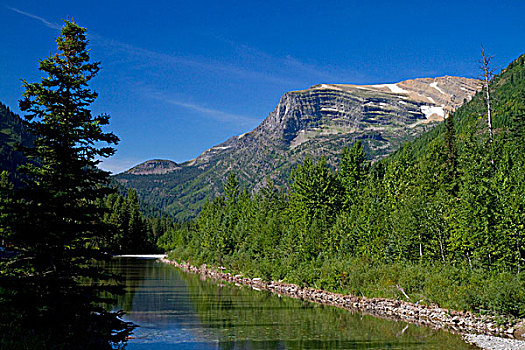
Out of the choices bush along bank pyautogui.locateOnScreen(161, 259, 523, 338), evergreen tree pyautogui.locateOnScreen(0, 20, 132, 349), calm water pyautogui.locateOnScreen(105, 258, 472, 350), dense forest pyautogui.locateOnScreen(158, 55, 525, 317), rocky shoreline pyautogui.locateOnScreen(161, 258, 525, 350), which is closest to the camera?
evergreen tree pyautogui.locateOnScreen(0, 20, 132, 349)

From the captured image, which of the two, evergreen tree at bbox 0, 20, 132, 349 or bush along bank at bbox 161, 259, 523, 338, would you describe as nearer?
evergreen tree at bbox 0, 20, 132, 349

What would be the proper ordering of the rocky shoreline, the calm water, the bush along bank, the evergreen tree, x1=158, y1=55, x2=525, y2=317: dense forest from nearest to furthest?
the evergreen tree < the calm water < the rocky shoreline < the bush along bank < x1=158, y1=55, x2=525, y2=317: dense forest

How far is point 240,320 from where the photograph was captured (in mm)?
40969

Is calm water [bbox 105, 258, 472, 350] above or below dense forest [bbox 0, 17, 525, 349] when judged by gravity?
below

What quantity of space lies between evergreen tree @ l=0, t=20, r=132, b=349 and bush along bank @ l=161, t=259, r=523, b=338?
29501mm

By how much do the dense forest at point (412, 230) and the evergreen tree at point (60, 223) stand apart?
3299 cm

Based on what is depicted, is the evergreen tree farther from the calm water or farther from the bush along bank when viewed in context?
the bush along bank

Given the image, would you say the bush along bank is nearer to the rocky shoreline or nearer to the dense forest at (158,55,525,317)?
the rocky shoreline

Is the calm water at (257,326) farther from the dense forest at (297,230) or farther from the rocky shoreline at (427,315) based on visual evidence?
the dense forest at (297,230)

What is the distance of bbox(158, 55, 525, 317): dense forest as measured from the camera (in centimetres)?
4172

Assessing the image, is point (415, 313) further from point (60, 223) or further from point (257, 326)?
point (60, 223)

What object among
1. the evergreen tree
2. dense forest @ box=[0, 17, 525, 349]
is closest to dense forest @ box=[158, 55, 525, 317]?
dense forest @ box=[0, 17, 525, 349]

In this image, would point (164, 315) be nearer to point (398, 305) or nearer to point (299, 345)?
point (299, 345)

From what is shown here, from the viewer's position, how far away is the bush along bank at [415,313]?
3588cm
